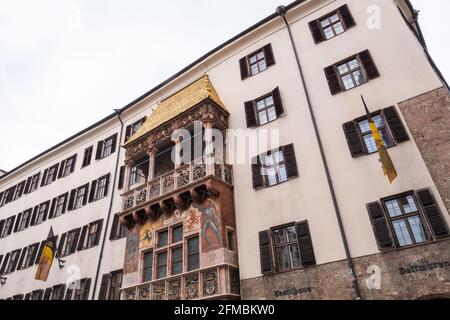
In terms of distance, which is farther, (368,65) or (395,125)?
(368,65)

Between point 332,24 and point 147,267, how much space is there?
14.5 metres

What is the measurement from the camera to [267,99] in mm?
16297

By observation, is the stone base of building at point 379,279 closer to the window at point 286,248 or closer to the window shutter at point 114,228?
the window at point 286,248

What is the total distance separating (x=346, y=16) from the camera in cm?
1556

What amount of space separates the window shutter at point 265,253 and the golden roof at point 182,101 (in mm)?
7224

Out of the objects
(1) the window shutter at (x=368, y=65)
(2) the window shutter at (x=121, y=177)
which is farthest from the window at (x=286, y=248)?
(2) the window shutter at (x=121, y=177)

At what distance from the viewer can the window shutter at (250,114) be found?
15.9m

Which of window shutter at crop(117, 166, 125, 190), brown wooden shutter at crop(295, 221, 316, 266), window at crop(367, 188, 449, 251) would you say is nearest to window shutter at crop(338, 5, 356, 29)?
window at crop(367, 188, 449, 251)

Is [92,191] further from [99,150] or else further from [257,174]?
[257,174]

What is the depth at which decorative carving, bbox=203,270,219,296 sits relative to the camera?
11992mm

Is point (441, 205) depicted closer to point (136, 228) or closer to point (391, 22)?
point (391, 22)

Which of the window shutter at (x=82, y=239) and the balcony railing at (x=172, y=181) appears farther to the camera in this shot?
the window shutter at (x=82, y=239)

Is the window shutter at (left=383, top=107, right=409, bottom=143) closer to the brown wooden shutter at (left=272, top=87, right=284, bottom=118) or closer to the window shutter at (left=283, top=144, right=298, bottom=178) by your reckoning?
the window shutter at (left=283, top=144, right=298, bottom=178)

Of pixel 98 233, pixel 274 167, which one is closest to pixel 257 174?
pixel 274 167
